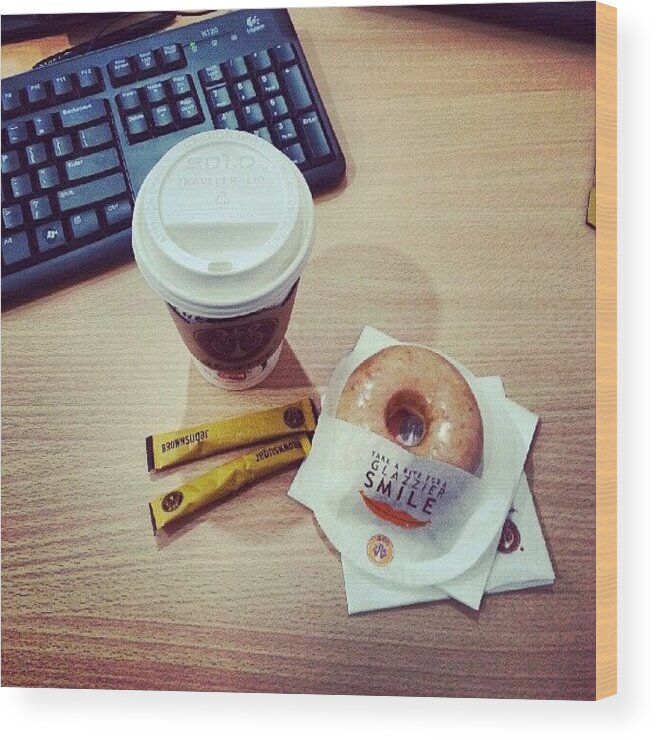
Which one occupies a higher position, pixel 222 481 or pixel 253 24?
pixel 253 24

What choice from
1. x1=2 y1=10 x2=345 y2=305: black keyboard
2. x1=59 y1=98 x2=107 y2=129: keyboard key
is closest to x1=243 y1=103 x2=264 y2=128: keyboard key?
x1=2 y1=10 x2=345 y2=305: black keyboard

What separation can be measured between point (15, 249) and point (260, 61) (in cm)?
22

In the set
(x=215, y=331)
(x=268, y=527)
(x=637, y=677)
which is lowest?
(x=637, y=677)

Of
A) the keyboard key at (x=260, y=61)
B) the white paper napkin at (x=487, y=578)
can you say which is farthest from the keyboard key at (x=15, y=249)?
the white paper napkin at (x=487, y=578)

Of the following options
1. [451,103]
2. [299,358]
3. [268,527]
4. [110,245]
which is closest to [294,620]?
[268,527]

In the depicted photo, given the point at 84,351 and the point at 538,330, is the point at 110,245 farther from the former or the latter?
the point at 538,330

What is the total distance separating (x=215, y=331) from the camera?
0.46 meters

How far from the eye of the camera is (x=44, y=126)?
1.72 feet

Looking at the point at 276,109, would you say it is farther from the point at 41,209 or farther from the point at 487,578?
the point at 487,578

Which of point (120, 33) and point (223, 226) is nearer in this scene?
point (223, 226)

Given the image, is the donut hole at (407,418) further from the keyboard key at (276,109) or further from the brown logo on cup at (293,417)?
the keyboard key at (276,109)

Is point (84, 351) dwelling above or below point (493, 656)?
above

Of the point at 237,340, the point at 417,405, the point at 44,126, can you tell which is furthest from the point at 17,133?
the point at 417,405

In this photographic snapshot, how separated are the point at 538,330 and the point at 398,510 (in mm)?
170
